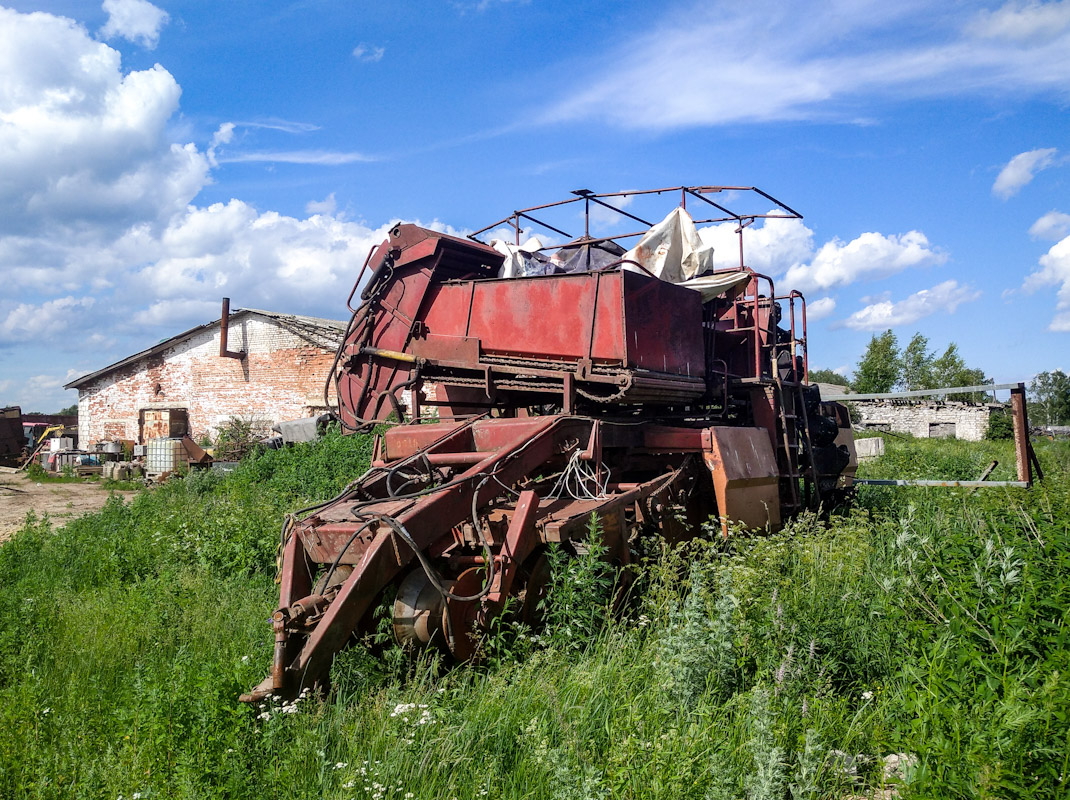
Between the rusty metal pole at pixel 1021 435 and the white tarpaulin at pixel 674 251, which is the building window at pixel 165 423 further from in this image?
the rusty metal pole at pixel 1021 435

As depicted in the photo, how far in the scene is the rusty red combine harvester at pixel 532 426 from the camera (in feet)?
15.1

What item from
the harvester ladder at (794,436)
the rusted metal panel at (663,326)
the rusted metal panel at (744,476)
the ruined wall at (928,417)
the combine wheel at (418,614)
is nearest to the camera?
the combine wheel at (418,614)

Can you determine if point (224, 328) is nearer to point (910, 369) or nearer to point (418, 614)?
point (418, 614)

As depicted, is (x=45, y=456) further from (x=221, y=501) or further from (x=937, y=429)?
(x=937, y=429)

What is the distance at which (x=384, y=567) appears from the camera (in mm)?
4434

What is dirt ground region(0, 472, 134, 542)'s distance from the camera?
1339 cm

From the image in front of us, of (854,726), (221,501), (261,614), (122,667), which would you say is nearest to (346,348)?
(261,614)

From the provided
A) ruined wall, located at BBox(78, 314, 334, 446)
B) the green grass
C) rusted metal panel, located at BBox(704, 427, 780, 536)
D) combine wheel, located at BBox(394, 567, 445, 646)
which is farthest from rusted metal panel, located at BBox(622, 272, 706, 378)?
ruined wall, located at BBox(78, 314, 334, 446)

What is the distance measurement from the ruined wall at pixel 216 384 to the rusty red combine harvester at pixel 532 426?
14308 mm

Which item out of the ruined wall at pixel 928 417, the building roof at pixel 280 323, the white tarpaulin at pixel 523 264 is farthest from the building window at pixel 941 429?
the white tarpaulin at pixel 523 264

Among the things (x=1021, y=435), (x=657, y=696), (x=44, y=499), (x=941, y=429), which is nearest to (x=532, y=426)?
(x=657, y=696)

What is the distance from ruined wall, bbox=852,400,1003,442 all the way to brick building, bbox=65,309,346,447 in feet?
85.2

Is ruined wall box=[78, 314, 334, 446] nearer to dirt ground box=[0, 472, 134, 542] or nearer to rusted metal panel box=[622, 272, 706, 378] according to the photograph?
dirt ground box=[0, 472, 134, 542]

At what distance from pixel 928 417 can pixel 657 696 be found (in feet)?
125
